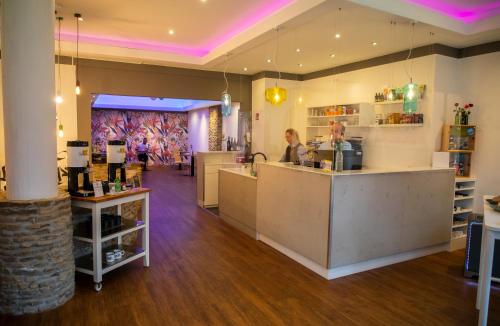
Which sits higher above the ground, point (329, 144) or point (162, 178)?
point (329, 144)

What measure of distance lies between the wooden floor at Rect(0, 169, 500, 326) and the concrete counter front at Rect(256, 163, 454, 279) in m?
0.18

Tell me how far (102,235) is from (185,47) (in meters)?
4.63

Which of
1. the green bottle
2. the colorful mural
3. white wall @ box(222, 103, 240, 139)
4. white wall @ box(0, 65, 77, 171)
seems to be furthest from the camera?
the colorful mural

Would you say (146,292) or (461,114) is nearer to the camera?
(146,292)

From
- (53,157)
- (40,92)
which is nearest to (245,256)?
(53,157)

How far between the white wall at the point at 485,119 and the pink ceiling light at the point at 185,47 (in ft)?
10.5

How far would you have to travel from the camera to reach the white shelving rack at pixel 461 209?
4.75 m

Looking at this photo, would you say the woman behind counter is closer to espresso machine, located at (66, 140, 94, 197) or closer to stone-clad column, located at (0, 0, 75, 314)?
espresso machine, located at (66, 140, 94, 197)

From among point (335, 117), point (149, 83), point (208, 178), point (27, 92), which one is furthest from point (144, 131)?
point (27, 92)

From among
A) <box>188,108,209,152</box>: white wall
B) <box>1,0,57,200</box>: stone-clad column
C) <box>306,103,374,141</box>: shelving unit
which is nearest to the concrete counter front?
<box>306,103,374,141</box>: shelving unit

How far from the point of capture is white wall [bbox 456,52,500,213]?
488cm

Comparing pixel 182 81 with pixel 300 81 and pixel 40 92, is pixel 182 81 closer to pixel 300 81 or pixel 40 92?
pixel 300 81

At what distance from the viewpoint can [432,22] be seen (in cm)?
436

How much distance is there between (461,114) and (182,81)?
5442 millimetres
